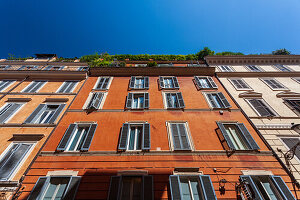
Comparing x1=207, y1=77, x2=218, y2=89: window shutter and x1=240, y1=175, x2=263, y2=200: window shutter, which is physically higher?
x1=207, y1=77, x2=218, y2=89: window shutter

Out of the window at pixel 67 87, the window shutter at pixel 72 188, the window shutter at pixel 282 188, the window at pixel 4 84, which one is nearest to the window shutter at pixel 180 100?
the window shutter at pixel 282 188

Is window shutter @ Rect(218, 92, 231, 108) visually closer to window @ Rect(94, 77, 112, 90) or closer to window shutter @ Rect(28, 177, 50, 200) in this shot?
window @ Rect(94, 77, 112, 90)

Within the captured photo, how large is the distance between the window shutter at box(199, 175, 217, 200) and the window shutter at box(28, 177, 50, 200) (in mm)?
6299

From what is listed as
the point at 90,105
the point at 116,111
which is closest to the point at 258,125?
the point at 116,111

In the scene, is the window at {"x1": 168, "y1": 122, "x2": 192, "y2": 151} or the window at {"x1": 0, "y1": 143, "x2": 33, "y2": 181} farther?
the window at {"x1": 168, "y1": 122, "x2": 192, "y2": 151}

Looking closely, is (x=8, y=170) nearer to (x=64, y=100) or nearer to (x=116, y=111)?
(x=64, y=100)

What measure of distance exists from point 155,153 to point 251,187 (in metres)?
4.08

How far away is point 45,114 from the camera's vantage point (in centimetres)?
883

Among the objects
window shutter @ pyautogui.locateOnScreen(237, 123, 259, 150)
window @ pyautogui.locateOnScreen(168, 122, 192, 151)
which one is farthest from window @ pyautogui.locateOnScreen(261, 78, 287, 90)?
window @ pyautogui.locateOnScreen(168, 122, 192, 151)

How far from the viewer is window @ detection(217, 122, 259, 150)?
6.71 m

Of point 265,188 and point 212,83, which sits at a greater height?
point 212,83

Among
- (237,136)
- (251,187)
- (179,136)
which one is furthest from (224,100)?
(251,187)

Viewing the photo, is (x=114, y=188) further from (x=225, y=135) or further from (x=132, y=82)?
(x=132, y=82)

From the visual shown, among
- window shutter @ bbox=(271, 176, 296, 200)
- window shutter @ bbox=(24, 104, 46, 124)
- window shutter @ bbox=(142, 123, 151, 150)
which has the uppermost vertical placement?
window shutter @ bbox=(24, 104, 46, 124)
